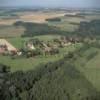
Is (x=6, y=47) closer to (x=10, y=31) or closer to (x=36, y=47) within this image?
(x=36, y=47)

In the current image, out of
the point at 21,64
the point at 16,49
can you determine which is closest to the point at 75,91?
the point at 21,64

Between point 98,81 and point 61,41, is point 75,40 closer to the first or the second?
point 61,41

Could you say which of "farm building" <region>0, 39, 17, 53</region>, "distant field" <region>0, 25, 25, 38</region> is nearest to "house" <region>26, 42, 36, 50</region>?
"farm building" <region>0, 39, 17, 53</region>

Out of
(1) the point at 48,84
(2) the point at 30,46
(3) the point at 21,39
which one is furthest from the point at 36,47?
(1) the point at 48,84

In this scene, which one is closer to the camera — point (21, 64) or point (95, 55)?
point (21, 64)

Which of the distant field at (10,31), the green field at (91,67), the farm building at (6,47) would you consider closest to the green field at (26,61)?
the green field at (91,67)
